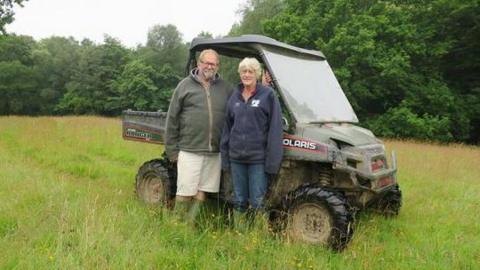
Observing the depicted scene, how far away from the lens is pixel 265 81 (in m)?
5.12

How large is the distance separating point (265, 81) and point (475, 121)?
23.9 metres

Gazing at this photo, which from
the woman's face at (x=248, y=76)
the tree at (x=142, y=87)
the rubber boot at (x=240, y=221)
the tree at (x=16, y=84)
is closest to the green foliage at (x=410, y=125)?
the rubber boot at (x=240, y=221)

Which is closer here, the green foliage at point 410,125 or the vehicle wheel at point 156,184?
the vehicle wheel at point 156,184

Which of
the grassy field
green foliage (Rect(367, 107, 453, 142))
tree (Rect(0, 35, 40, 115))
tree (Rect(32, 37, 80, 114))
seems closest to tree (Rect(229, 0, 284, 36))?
green foliage (Rect(367, 107, 453, 142))

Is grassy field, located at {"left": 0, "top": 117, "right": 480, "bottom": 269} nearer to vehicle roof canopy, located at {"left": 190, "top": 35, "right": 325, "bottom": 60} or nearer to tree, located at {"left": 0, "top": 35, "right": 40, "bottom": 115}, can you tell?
vehicle roof canopy, located at {"left": 190, "top": 35, "right": 325, "bottom": 60}

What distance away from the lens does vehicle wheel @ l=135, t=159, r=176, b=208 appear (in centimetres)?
555

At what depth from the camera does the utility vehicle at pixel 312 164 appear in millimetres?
4477

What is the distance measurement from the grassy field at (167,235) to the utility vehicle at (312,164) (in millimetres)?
300

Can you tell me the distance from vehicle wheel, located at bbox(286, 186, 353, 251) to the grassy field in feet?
0.59

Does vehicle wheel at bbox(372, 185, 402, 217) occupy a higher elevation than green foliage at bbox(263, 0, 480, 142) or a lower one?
lower

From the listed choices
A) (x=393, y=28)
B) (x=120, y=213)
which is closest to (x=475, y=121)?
(x=393, y=28)

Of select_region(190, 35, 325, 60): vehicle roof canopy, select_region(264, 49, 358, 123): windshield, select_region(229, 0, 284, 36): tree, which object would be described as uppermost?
select_region(229, 0, 284, 36): tree

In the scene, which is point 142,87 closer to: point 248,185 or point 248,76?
point 248,185

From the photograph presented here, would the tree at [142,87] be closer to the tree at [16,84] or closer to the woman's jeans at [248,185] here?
the tree at [16,84]
